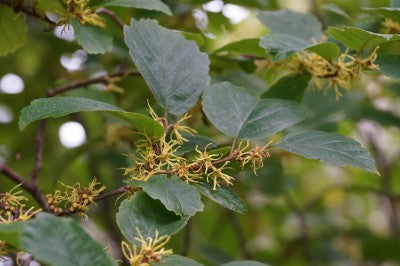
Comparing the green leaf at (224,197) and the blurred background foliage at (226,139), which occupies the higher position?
the green leaf at (224,197)

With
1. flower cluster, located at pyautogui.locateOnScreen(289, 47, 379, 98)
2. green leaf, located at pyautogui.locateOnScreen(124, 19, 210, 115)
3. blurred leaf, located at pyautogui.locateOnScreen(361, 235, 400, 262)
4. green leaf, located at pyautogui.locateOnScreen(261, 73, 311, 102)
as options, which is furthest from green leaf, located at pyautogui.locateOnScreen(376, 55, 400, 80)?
blurred leaf, located at pyautogui.locateOnScreen(361, 235, 400, 262)

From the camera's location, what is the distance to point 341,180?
7.64 feet

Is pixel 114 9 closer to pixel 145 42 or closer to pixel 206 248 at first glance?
pixel 145 42

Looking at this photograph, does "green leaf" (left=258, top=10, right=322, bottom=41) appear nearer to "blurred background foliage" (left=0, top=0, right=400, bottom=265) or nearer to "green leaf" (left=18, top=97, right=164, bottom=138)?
"blurred background foliage" (left=0, top=0, right=400, bottom=265)

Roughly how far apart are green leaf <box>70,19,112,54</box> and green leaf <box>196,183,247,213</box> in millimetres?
238

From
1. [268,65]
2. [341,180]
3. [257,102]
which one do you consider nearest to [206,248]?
[268,65]

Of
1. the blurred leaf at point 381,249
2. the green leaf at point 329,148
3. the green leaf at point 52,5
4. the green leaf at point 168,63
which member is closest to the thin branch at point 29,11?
the green leaf at point 52,5

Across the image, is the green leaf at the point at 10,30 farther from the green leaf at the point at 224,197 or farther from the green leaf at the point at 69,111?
the green leaf at the point at 224,197

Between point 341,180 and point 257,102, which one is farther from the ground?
point 257,102

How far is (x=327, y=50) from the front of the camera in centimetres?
78

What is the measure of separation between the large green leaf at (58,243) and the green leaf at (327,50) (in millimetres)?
386

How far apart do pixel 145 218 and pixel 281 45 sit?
30 centimetres

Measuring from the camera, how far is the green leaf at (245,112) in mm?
714

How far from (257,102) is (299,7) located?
3.95 ft
